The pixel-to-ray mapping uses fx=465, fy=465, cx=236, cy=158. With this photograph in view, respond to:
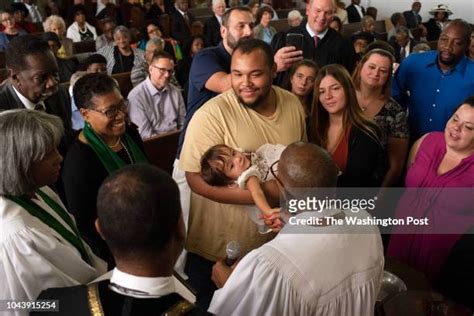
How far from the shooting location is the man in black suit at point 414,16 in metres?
11.1

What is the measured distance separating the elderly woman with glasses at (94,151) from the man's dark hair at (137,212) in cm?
92

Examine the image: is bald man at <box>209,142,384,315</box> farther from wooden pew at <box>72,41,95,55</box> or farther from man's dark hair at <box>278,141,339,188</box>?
wooden pew at <box>72,41,95,55</box>

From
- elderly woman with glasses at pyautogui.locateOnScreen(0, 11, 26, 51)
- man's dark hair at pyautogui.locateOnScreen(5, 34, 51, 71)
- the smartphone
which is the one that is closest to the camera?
man's dark hair at pyautogui.locateOnScreen(5, 34, 51, 71)

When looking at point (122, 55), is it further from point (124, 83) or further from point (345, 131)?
point (345, 131)

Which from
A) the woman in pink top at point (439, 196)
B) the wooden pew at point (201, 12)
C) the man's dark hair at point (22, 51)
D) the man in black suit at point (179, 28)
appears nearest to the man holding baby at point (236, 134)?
the woman in pink top at point (439, 196)

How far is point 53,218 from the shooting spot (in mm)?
1696

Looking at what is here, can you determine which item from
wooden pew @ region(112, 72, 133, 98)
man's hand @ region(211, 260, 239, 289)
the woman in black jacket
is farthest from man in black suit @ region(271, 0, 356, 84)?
wooden pew @ region(112, 72, 133, 98)

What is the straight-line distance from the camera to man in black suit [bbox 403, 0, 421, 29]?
11.1 meters

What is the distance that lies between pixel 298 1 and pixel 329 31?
10.0 metres

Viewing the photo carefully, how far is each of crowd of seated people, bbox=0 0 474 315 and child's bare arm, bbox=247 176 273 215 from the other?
5cm

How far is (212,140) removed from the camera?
82.2 inches

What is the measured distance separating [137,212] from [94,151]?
Answer: 42.3 inches

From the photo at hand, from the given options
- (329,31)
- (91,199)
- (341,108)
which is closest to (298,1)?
(329,31)

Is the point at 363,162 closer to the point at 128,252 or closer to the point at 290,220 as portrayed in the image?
the point at 290,220
